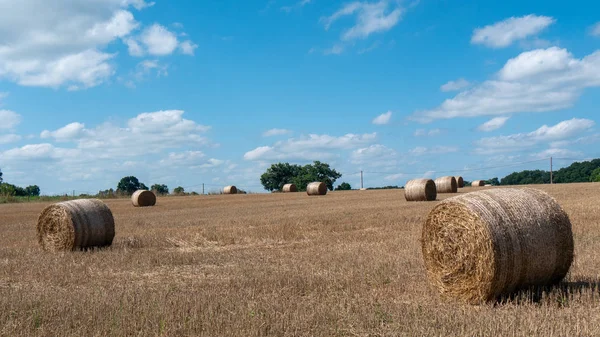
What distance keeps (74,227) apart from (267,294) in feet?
26.1

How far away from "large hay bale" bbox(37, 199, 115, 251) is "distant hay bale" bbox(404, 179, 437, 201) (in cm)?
1795

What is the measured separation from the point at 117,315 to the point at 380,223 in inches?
466

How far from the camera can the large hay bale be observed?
14.3 meters

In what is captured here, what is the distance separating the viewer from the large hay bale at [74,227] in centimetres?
1429

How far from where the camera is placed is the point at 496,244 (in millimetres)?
7215

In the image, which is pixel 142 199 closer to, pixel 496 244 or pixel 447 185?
pixel 447 185

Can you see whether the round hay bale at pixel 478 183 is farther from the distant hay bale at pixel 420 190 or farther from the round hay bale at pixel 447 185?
the distant hay bale at pixel 420 190

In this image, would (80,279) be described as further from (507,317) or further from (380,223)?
(380,223)

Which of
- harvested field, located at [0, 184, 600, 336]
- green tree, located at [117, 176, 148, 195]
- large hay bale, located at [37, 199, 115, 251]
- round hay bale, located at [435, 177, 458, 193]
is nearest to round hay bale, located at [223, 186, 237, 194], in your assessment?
round hay bale, located at [435, 177, 458, 193]

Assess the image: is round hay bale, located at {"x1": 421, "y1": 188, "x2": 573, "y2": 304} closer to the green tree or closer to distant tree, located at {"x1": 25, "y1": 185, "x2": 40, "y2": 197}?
distant tree, located at {"x1": 25, "y1": 185, "x2": 40, "y2": 197}

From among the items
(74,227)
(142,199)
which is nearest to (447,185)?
(142,199)

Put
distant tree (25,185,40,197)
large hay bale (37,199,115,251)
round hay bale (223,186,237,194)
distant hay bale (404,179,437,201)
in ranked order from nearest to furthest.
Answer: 1. large hay bale (37,199,115,251)
2. distant hay bale (404,179,437,201)
3. round hay bale (223,186,237,194)
4. distant tree (25,185,40,197)

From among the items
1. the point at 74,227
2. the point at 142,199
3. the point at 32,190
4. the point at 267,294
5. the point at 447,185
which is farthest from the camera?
the point at 32,190

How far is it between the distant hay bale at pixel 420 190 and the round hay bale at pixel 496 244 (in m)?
21.4
